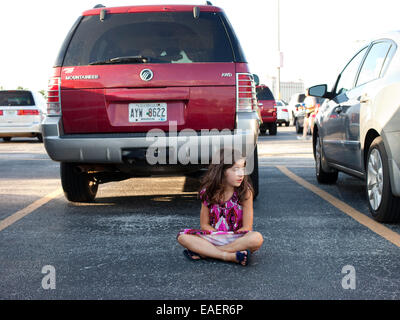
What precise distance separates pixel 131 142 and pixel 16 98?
14.6 metres

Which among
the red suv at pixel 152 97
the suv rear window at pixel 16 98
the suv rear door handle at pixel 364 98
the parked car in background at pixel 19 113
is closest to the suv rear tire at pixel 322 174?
the suv rear door handle at pixel 364 98

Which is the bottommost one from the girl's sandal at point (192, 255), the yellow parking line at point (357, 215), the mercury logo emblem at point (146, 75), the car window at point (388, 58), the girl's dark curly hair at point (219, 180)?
the yellow parking line at point (357, 215)

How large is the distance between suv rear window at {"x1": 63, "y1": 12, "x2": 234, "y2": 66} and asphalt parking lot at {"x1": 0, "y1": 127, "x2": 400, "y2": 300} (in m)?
1.45

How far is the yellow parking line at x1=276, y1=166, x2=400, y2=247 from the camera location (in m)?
4.80

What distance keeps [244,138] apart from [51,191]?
3223 millimetres

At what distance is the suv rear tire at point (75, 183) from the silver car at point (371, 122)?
2659 mm

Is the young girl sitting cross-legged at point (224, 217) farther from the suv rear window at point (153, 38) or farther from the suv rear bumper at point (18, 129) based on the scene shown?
the suv rear bumper at point (18, 129)

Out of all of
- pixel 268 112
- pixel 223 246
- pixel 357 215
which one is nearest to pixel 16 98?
pixel 268 112

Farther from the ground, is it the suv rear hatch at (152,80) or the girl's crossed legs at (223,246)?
the suv rear hatch at (152,80)

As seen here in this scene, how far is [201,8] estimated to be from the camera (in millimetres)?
5898

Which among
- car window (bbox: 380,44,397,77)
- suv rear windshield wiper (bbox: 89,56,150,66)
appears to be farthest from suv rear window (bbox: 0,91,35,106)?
car window (bbox: 380,44,397,77)

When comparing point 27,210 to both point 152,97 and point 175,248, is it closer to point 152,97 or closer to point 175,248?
point 152,97

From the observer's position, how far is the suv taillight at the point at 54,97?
5.66m
